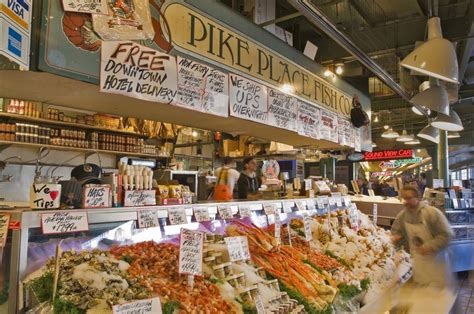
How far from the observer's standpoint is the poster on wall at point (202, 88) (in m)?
3.14

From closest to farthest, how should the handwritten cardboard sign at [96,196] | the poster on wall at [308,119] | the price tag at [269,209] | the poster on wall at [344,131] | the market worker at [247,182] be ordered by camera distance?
the handwritten cardboard sign at [96,196], the price tag at [269,209], the poster on wall at [308,119], the poster on wall at [344,131], the market worker at [247,182]

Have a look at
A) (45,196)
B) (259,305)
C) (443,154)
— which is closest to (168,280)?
(259,305)

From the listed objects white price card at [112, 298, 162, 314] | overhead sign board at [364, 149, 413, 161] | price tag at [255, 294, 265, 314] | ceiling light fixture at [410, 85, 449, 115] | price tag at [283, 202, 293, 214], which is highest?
overhead sign board at [364, 149, 413, 161]

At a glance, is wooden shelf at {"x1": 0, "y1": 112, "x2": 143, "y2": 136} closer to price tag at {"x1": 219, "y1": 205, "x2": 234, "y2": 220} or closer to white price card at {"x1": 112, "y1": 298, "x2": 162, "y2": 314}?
price tag at {"x1": 219, "y1": 205, "x2": 234, "y2": 220}

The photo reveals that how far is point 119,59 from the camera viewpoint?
267cm

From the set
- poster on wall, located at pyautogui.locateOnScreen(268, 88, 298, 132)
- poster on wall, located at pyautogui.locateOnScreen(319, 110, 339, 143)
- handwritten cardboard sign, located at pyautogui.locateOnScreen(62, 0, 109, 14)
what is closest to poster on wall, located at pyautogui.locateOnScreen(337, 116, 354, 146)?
poster on wall, located at pyautogui.locateOnScreen(319, 110, 339, 143)

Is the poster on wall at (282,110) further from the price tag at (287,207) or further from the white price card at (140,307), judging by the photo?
the white price card at (140,307)

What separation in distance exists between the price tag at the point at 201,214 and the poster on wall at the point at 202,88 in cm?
88

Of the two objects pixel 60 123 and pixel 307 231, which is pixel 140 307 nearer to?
pixel 307 231

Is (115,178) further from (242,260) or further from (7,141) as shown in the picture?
(7,141)

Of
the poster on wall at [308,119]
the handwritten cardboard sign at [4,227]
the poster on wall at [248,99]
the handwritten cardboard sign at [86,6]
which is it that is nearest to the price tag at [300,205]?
the poster on wall at [308,119]

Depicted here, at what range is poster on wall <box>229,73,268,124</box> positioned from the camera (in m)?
3.70

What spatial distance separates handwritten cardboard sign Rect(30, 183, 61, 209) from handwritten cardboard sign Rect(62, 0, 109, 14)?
3.79 ft

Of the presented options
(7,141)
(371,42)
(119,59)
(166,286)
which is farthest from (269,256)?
(371,42)
